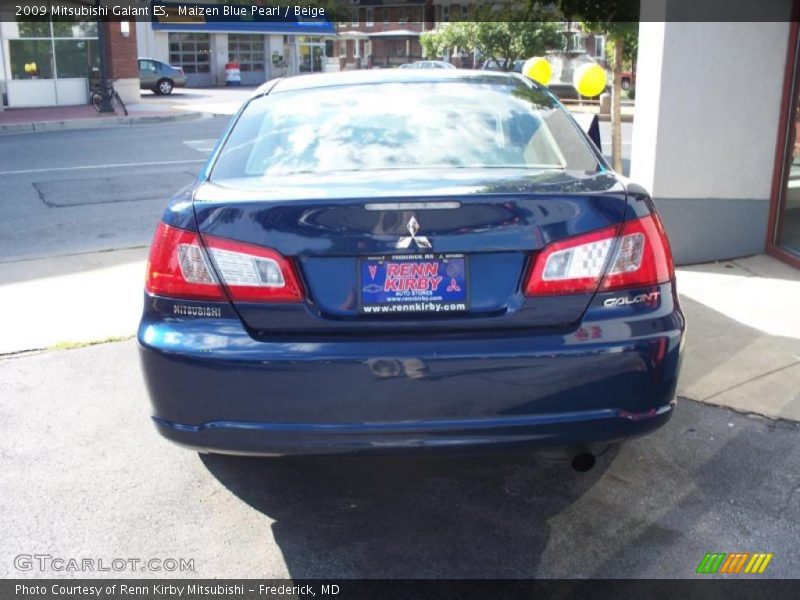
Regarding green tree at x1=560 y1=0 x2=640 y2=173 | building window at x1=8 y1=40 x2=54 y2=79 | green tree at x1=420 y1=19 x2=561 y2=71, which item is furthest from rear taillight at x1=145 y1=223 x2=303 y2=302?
green tree at x1=420 y1=19 x2=561 y2=71

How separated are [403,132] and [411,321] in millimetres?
1122

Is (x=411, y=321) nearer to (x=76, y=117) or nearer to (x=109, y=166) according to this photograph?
(x=109, y=166)

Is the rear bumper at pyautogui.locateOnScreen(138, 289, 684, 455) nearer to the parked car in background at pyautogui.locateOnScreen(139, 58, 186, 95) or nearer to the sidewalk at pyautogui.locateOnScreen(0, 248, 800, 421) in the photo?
the sidewalk at pyautogui.locateOnScreen(0, 248, 800, 421)

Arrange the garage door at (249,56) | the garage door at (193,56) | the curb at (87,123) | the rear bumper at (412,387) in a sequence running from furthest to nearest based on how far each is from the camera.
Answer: the garage door at (249,56) → the garage door at (193,56) → the curb at (87,123) → the rear bumper at (412,387)

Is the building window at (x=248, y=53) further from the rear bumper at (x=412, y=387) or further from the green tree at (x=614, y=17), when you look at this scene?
the rear bumper at (x=412, y=387)

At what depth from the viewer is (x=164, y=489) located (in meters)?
3.72

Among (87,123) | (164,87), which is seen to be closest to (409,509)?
(87,123)

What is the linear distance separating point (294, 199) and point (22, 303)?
4.30 m

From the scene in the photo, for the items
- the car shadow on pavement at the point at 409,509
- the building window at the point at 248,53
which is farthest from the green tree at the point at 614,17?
the building window at the point at 248,53

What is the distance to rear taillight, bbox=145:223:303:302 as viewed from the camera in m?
2.94

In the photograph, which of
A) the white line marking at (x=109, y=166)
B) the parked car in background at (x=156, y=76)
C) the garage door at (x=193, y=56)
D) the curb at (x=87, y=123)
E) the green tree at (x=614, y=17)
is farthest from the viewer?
the garage door at (x=193, y=56)

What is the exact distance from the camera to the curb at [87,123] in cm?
2294

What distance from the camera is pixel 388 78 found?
169 inches

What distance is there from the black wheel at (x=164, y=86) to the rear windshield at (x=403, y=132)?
124ft
